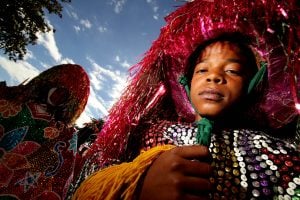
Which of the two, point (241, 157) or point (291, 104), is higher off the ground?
point (291, 104)

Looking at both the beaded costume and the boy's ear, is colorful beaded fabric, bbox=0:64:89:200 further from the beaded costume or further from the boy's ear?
the boy's ear

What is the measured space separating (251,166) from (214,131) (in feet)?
0.98

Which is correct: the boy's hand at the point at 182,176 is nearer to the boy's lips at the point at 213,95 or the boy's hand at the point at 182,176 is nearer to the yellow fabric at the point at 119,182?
the yellow fabric at the point at 119,182

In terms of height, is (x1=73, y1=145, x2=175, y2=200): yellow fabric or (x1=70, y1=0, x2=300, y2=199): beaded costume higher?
(x1=70, y1=0, x2=300, y2=199): beaded costume

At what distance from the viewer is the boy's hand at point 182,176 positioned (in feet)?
3.88

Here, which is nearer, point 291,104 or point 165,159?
point 165,159

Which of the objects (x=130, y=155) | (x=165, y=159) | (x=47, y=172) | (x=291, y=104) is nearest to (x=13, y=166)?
(x=47, y=172)

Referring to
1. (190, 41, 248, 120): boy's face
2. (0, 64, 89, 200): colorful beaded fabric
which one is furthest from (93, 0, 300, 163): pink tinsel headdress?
(0, 64, 89, 200): colorful beaded fabric

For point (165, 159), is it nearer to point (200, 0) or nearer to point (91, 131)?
point (200, 0)

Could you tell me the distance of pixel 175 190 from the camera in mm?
1179

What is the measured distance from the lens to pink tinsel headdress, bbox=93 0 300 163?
1810 mm

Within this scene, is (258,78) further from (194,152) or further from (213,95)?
(194,152)

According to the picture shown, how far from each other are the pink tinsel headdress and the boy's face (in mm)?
130

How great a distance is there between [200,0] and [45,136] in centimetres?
183
